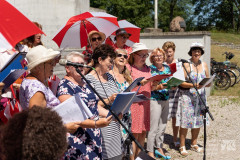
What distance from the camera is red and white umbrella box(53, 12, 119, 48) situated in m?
5.06

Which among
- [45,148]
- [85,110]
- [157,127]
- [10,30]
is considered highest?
[10,30]

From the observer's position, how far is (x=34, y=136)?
1368 millimetres

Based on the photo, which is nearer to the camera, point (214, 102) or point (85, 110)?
point (85, 110)

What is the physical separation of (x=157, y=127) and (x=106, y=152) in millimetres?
1953

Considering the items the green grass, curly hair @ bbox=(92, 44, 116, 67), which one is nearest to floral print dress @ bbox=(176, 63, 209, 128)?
curly hair @ bbox=(92, 44, 116, 67)

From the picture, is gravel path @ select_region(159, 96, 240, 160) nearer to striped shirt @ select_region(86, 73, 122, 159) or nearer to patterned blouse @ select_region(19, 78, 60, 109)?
striped shirt @ select_region(86, 73, 122, 159)

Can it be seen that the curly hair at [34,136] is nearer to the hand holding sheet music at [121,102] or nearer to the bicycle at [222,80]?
the hand holding sheet music at [121,102]

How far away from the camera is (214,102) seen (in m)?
10.1

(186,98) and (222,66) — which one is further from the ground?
(186,98)

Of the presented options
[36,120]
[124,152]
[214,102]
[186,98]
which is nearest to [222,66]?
[214,102]

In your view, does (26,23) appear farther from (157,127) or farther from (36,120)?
(157,127)

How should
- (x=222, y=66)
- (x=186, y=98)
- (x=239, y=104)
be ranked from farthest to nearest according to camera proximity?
(x=222, y=66) < (x=239, y=104) < (x=186, y=98)

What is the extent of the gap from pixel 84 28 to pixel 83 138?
8.86 ft

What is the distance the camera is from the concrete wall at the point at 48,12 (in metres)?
7.31
